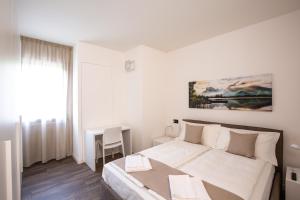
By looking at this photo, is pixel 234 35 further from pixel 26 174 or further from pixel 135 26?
pixel 26 174

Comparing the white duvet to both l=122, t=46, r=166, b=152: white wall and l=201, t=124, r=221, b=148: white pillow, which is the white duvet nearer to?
l=201, t=124, r=221, b=148: white pillow

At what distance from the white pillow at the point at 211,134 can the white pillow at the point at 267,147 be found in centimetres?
58

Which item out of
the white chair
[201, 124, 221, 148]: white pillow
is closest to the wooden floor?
the white chair

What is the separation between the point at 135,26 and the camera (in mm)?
2434

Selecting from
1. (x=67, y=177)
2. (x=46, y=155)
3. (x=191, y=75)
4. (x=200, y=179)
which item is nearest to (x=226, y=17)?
(x=191, y=75)

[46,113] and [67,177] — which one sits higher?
[46,113]

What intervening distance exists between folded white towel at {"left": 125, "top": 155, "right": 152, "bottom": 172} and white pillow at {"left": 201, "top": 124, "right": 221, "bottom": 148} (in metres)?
1.21

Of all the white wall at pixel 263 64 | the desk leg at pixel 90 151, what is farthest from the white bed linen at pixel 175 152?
the desk leg at pixel 90 151

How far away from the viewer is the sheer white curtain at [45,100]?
2773 millimetres

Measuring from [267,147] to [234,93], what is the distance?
97 centimetres

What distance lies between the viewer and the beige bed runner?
4.13 ft

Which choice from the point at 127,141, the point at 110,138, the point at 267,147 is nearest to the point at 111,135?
the point at 110,138

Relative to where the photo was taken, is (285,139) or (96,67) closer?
(285,139)

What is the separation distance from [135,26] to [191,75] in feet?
5.23
